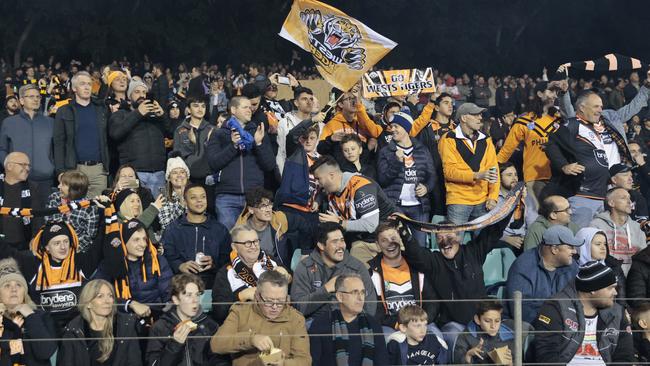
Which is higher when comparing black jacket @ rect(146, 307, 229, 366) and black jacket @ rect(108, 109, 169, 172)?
black jacket @ rect(108, 109, 169, 172)

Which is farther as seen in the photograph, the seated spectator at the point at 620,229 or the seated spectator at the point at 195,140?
the seated spectator at the point at 195,140

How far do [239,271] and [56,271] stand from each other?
1.36 meters

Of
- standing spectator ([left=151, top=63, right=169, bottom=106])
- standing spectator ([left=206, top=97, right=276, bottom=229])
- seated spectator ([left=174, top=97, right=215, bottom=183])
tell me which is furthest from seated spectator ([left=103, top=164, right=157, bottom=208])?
standing spectator ([left=151, top=63, right=169, bottom=106])

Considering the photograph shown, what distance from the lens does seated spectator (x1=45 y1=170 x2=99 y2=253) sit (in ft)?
34.4

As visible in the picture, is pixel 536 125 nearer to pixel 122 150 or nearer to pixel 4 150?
pixel 122 150

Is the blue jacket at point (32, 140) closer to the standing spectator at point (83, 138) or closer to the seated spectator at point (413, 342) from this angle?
the standing spectator at point (83, 138)

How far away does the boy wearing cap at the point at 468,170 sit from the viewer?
11.9 meters

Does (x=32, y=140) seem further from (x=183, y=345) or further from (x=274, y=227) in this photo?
(x=183, y=345)

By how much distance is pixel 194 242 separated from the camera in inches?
414

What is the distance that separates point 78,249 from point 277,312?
7.23ft

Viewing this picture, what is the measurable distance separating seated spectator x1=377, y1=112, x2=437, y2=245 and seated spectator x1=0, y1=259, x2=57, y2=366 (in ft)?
13.3

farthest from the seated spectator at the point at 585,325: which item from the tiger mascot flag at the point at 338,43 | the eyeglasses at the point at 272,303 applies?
the tiger mascot flag at the point at 338,43

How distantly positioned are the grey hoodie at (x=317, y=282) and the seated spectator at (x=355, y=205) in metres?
0.84

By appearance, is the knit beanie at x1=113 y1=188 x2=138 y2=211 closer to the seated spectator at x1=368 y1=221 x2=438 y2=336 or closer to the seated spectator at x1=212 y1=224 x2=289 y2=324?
the seated spectator at x1=212 y1=224 x2=289 y2=324
